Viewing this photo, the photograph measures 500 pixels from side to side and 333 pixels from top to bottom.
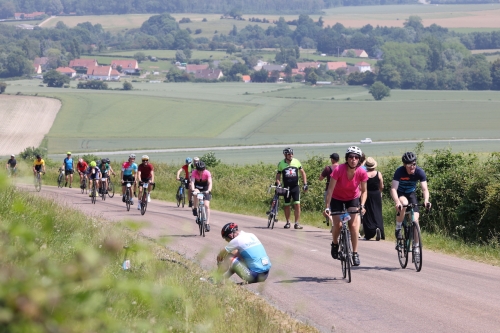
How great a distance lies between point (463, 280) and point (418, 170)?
192cm

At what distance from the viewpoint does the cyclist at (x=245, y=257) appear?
1067 cm

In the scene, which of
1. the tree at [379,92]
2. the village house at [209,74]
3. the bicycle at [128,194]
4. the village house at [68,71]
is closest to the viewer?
the bicycle at [128,194]

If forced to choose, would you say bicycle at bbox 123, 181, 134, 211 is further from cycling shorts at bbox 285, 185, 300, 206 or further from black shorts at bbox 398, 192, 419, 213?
black shorts at bbox 398, 192, 419, 213

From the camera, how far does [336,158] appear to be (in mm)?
18609

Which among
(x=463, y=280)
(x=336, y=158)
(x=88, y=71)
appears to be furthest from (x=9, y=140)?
(x=88, y=71)

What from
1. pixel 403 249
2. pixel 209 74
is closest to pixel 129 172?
pixel 403 249

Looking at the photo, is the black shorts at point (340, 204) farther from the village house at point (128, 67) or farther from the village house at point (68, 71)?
the village house at point (128, 67)

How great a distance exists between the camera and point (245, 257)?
10703mm

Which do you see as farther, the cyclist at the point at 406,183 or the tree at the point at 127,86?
the tree at the point at 127,86

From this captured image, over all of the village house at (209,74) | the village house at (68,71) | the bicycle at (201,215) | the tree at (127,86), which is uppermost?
the village house at (209,74)

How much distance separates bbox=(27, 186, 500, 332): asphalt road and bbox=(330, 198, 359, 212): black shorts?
1086mm

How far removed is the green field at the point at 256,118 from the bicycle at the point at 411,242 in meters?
71.8

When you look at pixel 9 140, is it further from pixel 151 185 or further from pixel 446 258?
pixel 446 258

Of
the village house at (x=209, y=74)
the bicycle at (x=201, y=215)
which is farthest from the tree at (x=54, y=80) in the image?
the bicycle at (x=201, y=215)
